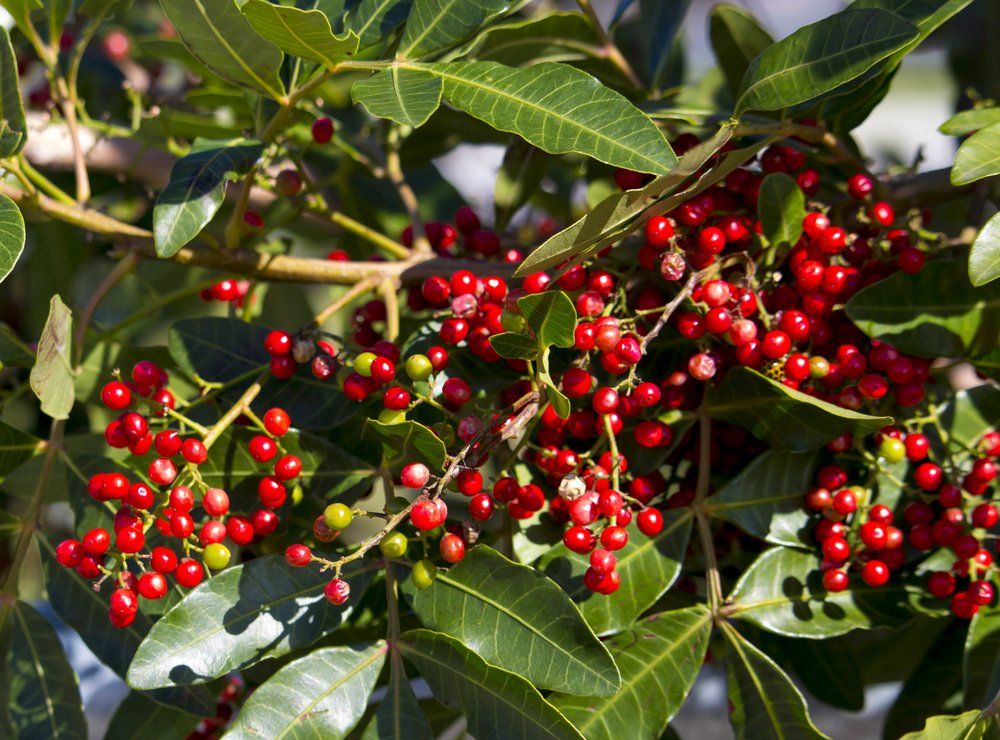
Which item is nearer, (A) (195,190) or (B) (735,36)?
(A) (195,190)

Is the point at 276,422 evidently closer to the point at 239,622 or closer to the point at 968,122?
the point at 239,622

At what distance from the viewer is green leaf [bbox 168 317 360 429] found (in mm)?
1011

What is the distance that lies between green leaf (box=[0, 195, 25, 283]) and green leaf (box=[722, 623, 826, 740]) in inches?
27.9

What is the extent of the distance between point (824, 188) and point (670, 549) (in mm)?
508

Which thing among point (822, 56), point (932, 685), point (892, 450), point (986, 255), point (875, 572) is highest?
point (822, 56)

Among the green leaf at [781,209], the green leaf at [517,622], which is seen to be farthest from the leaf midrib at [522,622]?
the green leaf at [781,209]

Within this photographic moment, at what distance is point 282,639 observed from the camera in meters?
0.91

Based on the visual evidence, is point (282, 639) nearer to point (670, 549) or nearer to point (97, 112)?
point (670, 549)

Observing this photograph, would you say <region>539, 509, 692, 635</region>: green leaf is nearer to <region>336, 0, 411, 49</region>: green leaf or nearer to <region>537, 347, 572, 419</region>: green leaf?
<region>537, 347, 572, 419</region>: green leaf

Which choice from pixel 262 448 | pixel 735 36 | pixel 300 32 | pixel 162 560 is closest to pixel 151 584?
pixel 162 560

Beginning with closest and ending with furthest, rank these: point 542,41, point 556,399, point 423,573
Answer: point 556,399 → point 423,573 → point 542,41

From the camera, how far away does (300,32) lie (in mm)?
835

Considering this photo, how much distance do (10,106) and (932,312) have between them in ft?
2.91

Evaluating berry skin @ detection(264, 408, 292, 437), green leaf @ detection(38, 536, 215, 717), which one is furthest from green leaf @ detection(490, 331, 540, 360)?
green leaf @ detection(38, 536, 215, 717)
